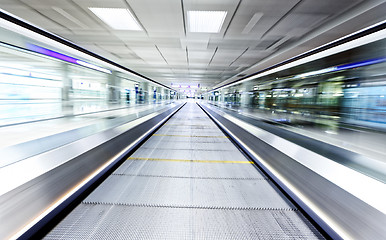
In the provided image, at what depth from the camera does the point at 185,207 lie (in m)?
1.91

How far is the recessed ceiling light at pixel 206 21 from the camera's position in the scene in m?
3.84

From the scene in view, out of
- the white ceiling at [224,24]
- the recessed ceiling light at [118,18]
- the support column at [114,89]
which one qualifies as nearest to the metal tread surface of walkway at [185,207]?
the white ceiling at [224,24]

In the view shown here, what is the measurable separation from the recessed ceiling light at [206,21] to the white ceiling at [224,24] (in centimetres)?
16

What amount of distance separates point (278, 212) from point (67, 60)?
6963 millimetres

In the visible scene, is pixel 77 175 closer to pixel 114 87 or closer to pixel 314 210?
pixel 314 210

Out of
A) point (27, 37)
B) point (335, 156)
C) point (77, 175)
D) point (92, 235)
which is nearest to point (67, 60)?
point (27, 37)

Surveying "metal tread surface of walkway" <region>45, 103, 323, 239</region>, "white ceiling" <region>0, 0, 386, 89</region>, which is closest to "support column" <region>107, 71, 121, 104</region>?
"white ceiling" <region>0, 0, 386, 89</region>

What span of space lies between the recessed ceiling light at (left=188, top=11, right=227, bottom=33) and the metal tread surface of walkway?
3380 millimetres

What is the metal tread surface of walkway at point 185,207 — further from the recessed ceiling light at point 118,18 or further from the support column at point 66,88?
A: the support column at point 66,88

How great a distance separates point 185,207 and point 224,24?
4.35m

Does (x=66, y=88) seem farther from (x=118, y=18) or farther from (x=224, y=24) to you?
(x=224, y=24)

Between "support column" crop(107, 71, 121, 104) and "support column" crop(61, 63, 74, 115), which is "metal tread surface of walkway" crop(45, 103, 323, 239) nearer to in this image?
"support column" crop(61, 63, 74, 115)

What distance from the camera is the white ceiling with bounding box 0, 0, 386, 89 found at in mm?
3434

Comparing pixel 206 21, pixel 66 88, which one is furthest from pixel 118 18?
pixel 66 88
